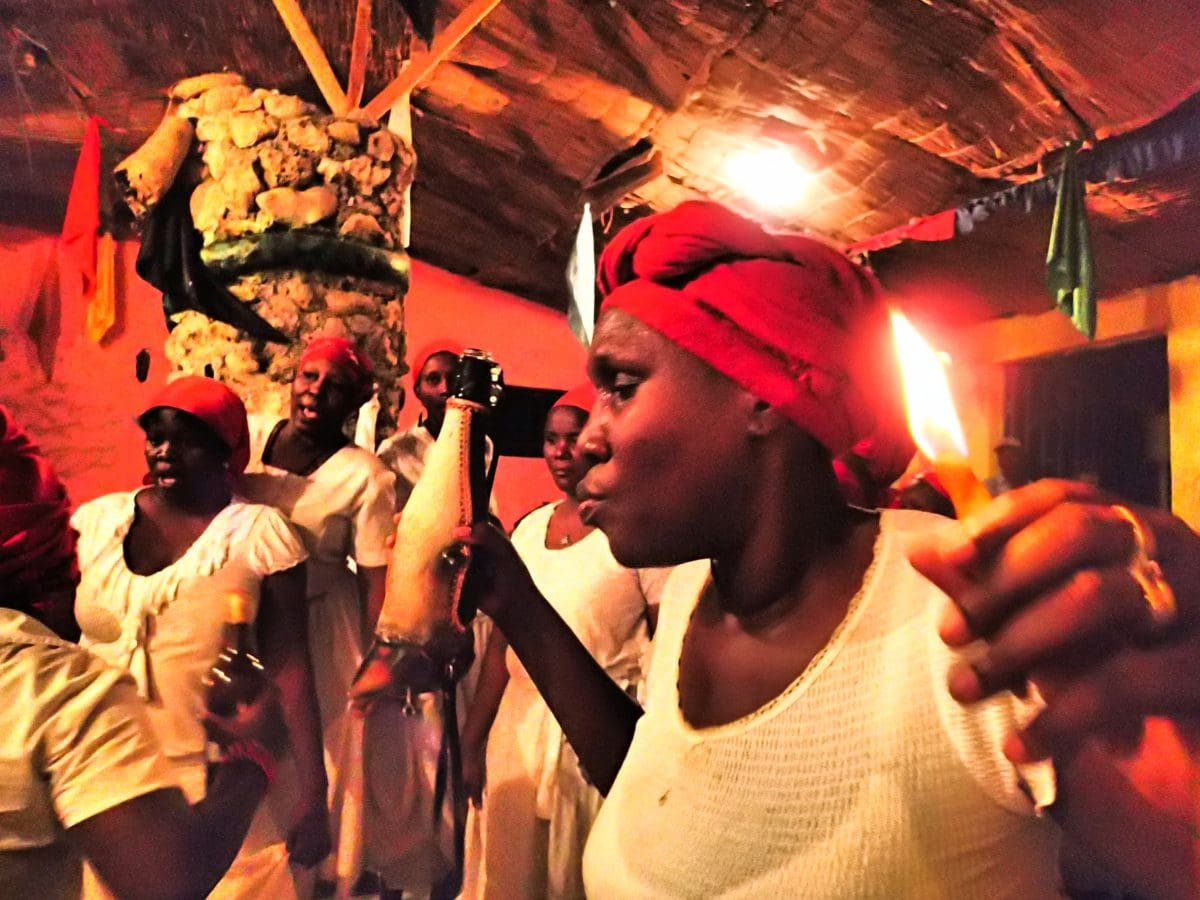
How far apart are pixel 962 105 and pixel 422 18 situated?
502 millimetres

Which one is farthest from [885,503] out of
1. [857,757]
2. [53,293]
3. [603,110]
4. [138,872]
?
[53,293]

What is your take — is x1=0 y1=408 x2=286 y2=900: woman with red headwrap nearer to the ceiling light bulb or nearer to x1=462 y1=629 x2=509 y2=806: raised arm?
x1=462 y1=629 x2=509 y2=806: raised arm

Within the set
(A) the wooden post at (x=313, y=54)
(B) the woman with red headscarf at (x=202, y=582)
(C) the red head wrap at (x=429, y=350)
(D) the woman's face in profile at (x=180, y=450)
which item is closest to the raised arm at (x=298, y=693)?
(B) the woman with red headscarf at (x=202, y=582)

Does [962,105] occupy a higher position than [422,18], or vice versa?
[422,18]

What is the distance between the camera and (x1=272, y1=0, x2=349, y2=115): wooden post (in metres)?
0.85

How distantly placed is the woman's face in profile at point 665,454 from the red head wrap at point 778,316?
0.01 metres

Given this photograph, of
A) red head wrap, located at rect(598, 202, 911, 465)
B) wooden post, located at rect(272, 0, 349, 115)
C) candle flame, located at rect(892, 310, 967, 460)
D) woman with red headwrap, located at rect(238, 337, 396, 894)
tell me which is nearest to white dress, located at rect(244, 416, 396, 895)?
woman with red headwrap, located at rect(238, 337, 396, 894)

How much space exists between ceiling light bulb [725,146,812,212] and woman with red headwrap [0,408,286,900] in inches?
23.4

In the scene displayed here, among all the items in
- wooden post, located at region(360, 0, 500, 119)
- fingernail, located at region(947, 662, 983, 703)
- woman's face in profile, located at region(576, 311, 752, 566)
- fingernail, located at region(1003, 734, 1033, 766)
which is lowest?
fingernail, located at region(1003, 734, 1033, 766)

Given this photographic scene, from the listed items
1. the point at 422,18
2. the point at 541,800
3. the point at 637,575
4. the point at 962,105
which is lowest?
the point at 541,800

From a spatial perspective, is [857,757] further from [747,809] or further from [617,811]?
[617,811]

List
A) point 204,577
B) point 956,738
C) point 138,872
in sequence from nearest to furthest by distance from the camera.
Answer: point 956,738
point 138,872
point 204,577

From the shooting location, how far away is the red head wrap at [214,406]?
2.62 ft

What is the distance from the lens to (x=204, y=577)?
79cm
